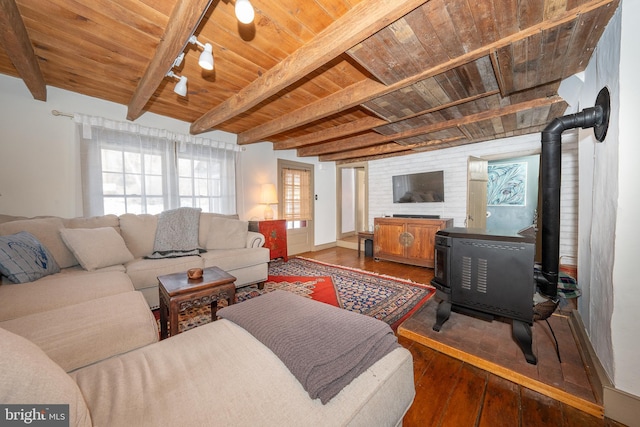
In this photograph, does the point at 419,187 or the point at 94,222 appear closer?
the point at 94,222

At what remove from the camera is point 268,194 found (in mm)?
4262

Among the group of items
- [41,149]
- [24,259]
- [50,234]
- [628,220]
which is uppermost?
[41,149]

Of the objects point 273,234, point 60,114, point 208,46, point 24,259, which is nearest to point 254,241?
point 273,234

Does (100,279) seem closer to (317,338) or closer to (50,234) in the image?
(50,234)

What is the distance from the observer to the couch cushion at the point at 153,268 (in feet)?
7.23

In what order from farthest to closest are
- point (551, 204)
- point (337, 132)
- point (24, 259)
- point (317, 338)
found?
point (337, 132) < point (24, 259) < point (551, 204) < point (317, 338)

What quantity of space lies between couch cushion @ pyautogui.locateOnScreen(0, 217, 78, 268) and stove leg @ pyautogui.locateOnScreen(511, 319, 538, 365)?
12.5 ft

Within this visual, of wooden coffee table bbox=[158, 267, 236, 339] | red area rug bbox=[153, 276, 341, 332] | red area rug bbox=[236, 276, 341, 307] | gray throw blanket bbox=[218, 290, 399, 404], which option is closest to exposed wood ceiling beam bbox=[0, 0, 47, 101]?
wooden coffee table bbox=[158, 267, 236, 339]

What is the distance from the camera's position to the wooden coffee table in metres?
1.66

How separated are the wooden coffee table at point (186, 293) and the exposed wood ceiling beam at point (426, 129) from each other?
10.0ft

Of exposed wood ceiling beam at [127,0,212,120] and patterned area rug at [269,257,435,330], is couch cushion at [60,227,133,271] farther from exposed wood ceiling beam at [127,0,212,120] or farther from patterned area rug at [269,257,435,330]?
patterned area rug at [269,257,435,330]

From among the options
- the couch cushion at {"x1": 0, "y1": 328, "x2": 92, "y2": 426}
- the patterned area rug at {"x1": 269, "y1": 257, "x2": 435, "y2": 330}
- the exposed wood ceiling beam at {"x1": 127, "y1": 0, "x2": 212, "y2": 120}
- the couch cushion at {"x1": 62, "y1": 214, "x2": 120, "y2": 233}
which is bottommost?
the patterned area rug at {"x1": 269, "y1": 257, "x2": 435, "y2": 330}

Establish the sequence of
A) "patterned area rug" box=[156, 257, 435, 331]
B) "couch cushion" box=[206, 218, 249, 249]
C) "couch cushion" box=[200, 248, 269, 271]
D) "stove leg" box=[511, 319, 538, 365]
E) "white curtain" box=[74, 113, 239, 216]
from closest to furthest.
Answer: "stove leg" box=[511, 319, 538, 365] → "patterned area rug" box=[156, 257, 435, 331] → "couch cushion" box=[200, 248, 269, 271] → "white curtain" box=[74, 113, 239, 216] → "couch cushion" box=[206, 218, 249, 249]

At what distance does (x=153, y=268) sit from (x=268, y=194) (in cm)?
226
